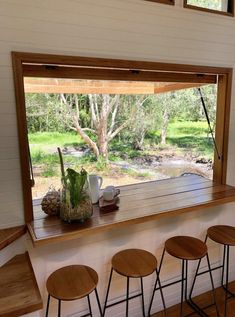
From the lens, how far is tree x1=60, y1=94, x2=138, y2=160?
6.89 ft

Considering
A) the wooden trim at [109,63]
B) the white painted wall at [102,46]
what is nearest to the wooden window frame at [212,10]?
the white painted wall at [102,46]

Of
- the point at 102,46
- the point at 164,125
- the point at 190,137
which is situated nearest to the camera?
the point at 102,46

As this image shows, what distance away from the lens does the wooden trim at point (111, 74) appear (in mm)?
1587

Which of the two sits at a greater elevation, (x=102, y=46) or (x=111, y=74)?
(x=102, y=46)

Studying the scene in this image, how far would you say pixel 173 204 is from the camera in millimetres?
1810

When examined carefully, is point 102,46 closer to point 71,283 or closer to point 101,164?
point 101,164

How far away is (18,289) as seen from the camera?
4.29 ft

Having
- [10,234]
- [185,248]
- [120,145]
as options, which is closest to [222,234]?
[185,248]

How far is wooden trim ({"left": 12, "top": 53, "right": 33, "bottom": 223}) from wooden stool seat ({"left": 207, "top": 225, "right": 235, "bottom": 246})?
1407mm

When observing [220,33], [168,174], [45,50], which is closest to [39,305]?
[45,50]

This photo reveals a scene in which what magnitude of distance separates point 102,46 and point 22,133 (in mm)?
752

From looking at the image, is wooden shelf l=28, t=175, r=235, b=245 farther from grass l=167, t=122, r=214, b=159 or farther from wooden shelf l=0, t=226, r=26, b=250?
grass l=167, t=122, r=214, b=159

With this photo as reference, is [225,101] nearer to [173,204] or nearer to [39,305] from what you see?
[173,204]

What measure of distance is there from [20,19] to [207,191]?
177 cm
